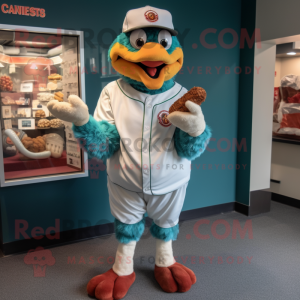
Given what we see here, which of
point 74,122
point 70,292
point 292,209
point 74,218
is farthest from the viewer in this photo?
point 292,209

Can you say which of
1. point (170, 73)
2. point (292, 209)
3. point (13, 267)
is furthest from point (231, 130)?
point (13, 267)

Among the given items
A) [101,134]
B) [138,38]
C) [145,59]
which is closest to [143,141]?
[101,134]

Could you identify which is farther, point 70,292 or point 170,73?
point 70,292

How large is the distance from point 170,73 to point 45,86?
1139mm

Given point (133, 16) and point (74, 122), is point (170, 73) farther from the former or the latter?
point (74, 122)

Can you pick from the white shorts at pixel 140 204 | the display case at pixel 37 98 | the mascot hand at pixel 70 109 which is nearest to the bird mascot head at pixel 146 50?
the mascot hand at pixel 70 109

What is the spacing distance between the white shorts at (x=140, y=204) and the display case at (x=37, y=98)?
31.3 inches

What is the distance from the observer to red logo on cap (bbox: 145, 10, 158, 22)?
191 cm

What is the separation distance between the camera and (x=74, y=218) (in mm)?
2926

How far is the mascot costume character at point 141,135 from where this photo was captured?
1.91 meters

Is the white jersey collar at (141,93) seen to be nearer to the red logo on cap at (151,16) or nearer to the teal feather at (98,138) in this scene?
the teal feather at (98,138)

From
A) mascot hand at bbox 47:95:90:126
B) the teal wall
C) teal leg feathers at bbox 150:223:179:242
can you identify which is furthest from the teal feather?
the teal wall

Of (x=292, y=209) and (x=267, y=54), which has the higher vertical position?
(x=267, y=54)

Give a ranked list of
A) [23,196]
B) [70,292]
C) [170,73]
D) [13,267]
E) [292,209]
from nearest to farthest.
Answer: [170,73] < [70,292] < [13,267] < [23,196] < [292,209]
